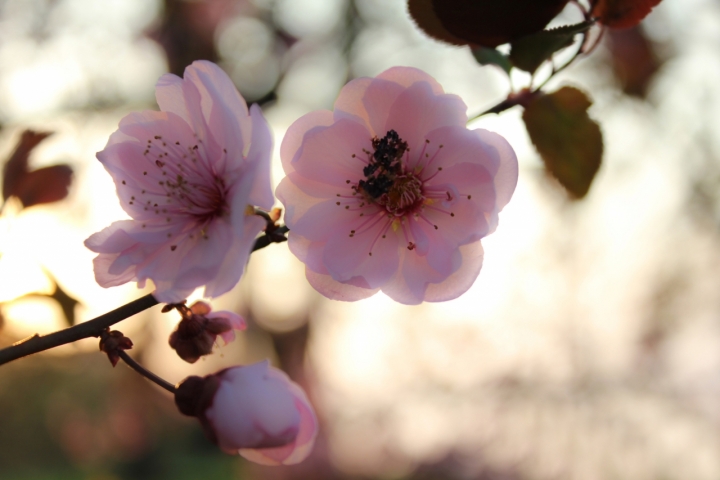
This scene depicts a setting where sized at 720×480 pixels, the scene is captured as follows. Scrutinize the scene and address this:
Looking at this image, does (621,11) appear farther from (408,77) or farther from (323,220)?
(323,220)

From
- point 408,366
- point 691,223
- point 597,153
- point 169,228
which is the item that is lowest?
point 169,228

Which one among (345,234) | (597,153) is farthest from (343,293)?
(597,153)

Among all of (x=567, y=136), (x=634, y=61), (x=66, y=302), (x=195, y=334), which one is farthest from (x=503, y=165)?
(x=634, y=61)

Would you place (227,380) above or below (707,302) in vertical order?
below

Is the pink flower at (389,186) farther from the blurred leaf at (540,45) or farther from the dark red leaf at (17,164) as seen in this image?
the dark red leaf at (17,164)

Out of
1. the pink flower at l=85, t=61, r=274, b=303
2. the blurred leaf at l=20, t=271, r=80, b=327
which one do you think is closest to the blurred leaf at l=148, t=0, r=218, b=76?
the blurred leaf at l=20, t=271, r=80, b=327

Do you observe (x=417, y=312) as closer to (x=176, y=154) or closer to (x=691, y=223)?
(x=691, y=223)

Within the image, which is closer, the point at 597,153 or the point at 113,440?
the point at 597,153
